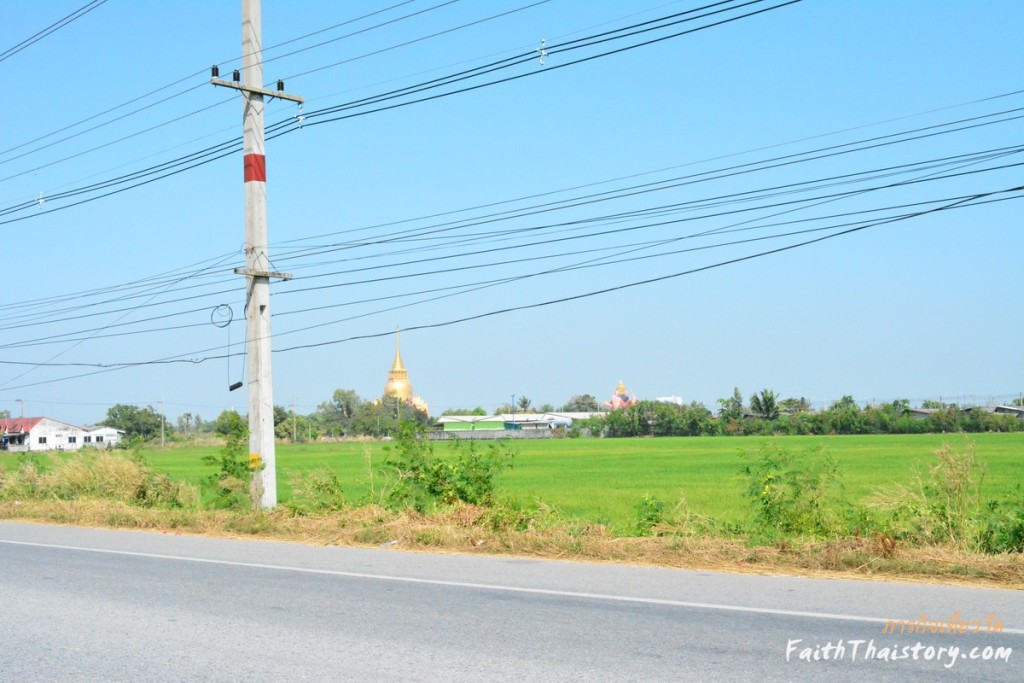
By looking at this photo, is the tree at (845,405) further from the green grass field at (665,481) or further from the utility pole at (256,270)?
the utility pole at (256,270)

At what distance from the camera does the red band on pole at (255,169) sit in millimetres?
19500

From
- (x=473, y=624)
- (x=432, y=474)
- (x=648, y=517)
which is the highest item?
(x=432, y=474)

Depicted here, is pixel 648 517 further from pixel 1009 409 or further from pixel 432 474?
pixel 1009 409

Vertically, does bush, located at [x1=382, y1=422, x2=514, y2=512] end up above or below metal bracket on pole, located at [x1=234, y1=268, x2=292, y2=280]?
below

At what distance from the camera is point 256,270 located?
1914 cm

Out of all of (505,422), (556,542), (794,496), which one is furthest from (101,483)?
(505,422)

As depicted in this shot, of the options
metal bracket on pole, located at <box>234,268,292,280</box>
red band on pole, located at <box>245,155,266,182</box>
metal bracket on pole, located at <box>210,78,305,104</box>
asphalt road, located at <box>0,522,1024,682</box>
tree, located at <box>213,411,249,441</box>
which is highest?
metal bracket on pole, located at <box>210,78,305,104</box>

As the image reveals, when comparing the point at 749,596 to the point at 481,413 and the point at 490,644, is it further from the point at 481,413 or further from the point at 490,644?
the point at 481,413

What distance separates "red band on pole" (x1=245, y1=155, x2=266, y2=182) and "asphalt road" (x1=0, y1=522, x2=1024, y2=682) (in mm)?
9245

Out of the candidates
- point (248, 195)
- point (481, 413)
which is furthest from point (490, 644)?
point (481, 413)

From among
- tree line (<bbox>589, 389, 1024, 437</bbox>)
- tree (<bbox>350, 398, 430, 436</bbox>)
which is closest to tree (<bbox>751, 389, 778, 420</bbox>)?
tree line (<bbox>589, 389, 1024, 437</bbox>)

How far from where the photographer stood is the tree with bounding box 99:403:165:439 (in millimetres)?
149125

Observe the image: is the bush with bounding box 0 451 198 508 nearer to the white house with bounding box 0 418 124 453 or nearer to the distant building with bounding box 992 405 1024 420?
the white house with bounding box 0 418 124 453

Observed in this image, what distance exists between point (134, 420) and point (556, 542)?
488 feet
